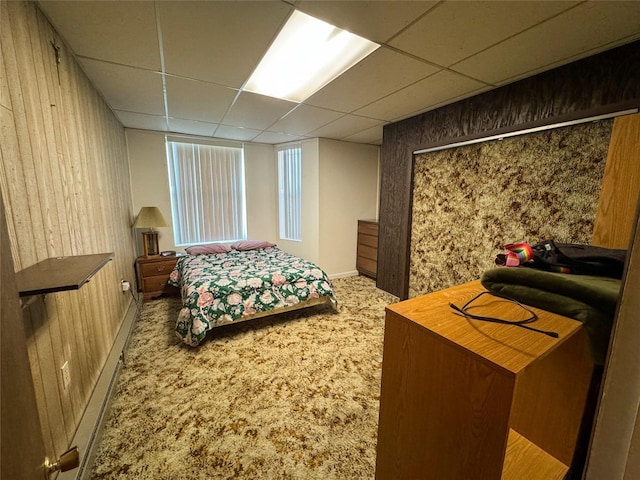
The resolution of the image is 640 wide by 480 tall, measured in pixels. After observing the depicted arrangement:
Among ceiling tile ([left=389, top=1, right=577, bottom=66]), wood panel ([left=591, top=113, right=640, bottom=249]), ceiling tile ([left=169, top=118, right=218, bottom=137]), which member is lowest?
wood panel ([left=591, top=113, right=640, bottom=249])

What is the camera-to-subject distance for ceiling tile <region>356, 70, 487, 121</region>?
205 cm

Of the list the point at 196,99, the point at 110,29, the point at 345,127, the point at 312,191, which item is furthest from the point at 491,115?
the point at 110,29

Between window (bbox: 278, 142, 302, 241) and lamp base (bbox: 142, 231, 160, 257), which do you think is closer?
lamp base (bbox: 142, 231, 160, 257)

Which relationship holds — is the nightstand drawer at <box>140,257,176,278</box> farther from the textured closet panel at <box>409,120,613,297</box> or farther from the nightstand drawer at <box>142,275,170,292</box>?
the textured closet panel at <box>409,120,613,297</box>

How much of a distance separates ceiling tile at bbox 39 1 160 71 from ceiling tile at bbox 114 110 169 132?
1335 millimetres

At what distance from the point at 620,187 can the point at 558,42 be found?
3.38 feet

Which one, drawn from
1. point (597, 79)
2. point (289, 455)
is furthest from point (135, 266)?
point (597, 79)

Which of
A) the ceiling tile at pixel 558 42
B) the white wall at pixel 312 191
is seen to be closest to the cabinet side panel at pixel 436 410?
the ceiling tile at pixel 558 42

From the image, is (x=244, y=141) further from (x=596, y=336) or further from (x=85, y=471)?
(x=596, y=336)

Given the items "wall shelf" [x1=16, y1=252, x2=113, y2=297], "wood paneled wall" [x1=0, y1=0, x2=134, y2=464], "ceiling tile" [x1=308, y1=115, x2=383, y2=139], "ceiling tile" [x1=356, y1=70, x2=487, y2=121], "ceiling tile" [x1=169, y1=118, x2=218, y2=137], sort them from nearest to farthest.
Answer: "wall shelf" [x1=16, y1=252, x2=113, y2=297], "wood paneled wall" [x1=0, y1=0, x2=134, y2=464], "ceiling tile" [x1=356, y1=70, x2=487, y2=121], "ceiling tile" [x1=308, y1=115, x2=383, y2=139], "ceiling tile" [x1=169, y1=118, x2=218, y2=137]

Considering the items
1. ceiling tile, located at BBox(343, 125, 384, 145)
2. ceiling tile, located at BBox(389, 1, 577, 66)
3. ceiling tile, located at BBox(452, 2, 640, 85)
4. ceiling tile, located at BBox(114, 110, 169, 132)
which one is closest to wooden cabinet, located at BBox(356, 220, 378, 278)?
ceiling tile, located at BBox(343, 125, 384, 145)

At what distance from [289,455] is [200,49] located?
246 cm

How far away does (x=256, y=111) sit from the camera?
2.79 metres

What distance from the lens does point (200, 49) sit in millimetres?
1651
